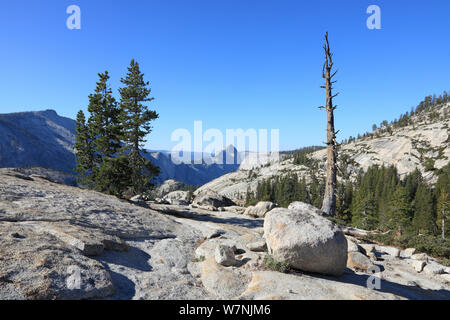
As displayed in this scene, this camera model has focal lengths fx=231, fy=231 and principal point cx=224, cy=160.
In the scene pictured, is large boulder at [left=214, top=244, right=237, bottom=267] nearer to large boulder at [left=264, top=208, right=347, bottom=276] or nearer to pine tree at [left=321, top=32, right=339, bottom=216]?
large boulder at [left=264, top=208, right=347, bottom=276]

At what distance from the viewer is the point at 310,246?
26.3ft

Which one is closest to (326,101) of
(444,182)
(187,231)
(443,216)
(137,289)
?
(187,231)

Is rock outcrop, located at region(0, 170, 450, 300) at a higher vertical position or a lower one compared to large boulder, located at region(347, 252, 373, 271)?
higher

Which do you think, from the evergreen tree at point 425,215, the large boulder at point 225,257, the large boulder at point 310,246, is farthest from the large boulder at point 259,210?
the evergreen tree at point 425,215

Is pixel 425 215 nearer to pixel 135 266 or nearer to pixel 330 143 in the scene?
pixel 330 143

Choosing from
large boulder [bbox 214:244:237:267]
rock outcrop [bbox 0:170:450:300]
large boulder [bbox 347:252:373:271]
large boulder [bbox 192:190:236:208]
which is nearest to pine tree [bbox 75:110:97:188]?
large boulder [bbox 192:190:236:208]

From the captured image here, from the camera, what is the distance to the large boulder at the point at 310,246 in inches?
315

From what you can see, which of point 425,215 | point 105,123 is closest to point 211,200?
point 105,123

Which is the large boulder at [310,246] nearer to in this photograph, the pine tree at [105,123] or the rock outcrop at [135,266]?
the rock outcrop at [135,266]

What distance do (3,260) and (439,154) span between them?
217336mm

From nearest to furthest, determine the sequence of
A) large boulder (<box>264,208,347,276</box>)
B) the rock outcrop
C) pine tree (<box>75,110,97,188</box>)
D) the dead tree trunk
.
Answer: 1. the rock outcrop
2. large boulder (<box>264,208,347,276</box>)
3. the dead tree trunk
4. pine tree (<box>75,110,97,188</box>)

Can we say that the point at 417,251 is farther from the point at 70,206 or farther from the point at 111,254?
the point at 70,206

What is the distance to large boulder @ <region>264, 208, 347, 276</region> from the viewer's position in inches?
315

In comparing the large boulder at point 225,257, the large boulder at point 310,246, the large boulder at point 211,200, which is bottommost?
the large boulder at point 211,200
